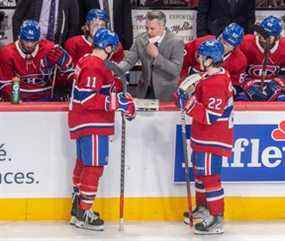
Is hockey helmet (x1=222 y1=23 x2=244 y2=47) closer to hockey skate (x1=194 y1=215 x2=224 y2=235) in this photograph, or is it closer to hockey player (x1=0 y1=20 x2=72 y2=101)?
hockey player (x1=0 y1=20 x2=72 y2=101)

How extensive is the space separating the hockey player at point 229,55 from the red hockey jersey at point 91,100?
33.6 inches

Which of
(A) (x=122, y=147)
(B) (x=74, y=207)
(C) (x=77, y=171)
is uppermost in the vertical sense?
(A) (x=122, y=147)

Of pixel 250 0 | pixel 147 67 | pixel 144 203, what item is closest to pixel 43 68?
pixel 147 67

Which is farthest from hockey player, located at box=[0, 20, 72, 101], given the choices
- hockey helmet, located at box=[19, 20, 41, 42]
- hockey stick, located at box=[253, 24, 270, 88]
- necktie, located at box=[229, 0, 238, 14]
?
necktie, located at box=[229, 0, 238, 14]

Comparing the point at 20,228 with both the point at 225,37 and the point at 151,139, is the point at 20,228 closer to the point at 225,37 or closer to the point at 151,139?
the point at 151,139

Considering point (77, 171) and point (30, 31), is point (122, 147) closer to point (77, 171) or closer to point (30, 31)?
point (77, 171)

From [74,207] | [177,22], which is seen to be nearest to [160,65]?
[74,207]

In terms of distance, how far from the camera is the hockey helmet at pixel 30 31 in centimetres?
725

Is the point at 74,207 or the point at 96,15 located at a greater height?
the point at 96,15

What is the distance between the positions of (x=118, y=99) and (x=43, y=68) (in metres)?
1.03

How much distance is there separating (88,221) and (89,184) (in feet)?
0.86

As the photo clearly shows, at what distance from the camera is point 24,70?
7.54 m

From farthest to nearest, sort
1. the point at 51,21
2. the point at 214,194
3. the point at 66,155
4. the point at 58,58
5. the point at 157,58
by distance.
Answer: the point at 51,21
the point at 58,58
the point at 157,58
the point at 66,155
the point at 214,194

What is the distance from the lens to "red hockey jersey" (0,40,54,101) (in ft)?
24.6
